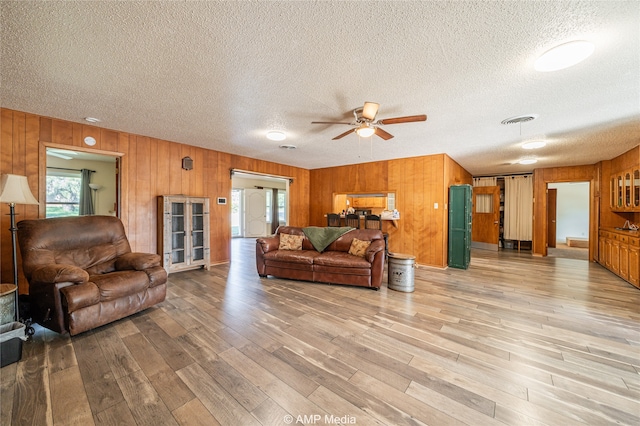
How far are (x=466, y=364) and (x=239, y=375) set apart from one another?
1.78 metres

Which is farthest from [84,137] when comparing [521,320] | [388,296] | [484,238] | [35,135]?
[484,238]

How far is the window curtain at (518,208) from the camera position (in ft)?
24.5

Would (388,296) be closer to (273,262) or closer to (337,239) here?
(337,239)

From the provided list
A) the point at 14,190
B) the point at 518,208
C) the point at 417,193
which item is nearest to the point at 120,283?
the point at 14,190

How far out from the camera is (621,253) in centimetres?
448

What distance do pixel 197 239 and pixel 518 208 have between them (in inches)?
361

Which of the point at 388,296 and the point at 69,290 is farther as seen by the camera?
the point at 388,296

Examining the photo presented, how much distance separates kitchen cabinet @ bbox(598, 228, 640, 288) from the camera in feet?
13.0

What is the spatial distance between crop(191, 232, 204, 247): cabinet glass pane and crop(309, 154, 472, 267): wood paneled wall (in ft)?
12.6

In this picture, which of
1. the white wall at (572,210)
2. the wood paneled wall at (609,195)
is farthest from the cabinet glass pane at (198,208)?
the white wall at (572,210)

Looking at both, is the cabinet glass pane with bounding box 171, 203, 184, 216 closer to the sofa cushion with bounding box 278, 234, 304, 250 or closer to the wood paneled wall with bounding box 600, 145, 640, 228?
the sofa cushion with bounding box 278, 234, 304, 250

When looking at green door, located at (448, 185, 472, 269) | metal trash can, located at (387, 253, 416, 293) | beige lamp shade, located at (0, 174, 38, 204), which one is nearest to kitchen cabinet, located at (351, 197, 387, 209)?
green door, located at (448, 185, 472, 269)

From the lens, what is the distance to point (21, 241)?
260 cm

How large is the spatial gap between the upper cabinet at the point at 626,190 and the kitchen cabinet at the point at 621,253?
496 mm
